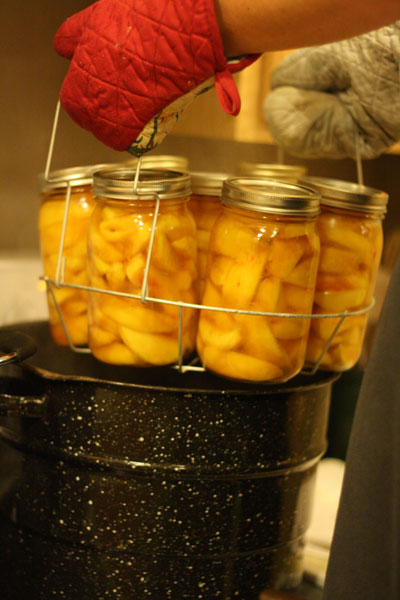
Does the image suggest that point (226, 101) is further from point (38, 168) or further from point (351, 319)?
point (38, 168)

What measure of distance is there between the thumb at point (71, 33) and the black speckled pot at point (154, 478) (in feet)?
0.90

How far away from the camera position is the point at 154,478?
55cm

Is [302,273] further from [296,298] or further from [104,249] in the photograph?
[104,249]

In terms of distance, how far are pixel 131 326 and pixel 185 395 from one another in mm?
77

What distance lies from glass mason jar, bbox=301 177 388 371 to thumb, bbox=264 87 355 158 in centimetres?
7

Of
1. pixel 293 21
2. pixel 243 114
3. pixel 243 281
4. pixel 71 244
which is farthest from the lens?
pixel 243 114

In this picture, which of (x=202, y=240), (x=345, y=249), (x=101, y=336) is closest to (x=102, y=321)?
(x=101, y=336)

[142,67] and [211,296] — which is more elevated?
[142,67]

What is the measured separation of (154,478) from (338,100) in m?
0.40

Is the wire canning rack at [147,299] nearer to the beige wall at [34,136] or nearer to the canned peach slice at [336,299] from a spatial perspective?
the canned peach slice at [336,299]

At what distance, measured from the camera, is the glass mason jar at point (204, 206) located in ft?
2.01

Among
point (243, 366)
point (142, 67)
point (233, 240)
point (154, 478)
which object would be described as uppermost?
point (142, 67)

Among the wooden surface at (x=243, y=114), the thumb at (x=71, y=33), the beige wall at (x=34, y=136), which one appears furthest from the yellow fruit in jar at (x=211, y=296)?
the beige wall at (x=34, y=136)

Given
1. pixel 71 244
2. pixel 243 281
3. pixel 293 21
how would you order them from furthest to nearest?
pixel 71 244, pixel 243 281, pixel 293 21
